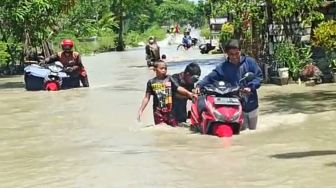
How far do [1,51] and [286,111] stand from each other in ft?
53.9

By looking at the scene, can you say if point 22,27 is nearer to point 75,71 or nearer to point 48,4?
point 48,4

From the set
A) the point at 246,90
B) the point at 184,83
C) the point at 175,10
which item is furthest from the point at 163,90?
the point at 175,10

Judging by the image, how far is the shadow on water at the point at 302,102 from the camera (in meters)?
13.5

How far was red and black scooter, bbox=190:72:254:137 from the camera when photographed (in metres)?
9.91

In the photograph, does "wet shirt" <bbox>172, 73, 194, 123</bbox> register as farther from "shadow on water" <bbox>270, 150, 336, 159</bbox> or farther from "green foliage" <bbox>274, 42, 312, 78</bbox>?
"green foliage" <bbox>274, 42, 312, 78</bbox>

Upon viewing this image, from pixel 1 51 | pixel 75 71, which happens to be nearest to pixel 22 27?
pixel 1 51

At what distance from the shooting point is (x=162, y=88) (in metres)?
10.8

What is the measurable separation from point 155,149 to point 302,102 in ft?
18.9

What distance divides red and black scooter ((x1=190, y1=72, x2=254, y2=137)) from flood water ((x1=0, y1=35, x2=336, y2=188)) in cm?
16

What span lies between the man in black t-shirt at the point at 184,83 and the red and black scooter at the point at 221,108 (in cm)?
38

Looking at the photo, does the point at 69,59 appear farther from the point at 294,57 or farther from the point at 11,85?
the point at 294,57

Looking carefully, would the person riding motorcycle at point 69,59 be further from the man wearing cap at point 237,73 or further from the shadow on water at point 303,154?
the shadow on water at point 303,154

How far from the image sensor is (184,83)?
10711 millimetres

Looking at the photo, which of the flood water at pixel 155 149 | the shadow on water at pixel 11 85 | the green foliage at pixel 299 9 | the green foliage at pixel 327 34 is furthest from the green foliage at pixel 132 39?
the flood water at pixel 155 149
